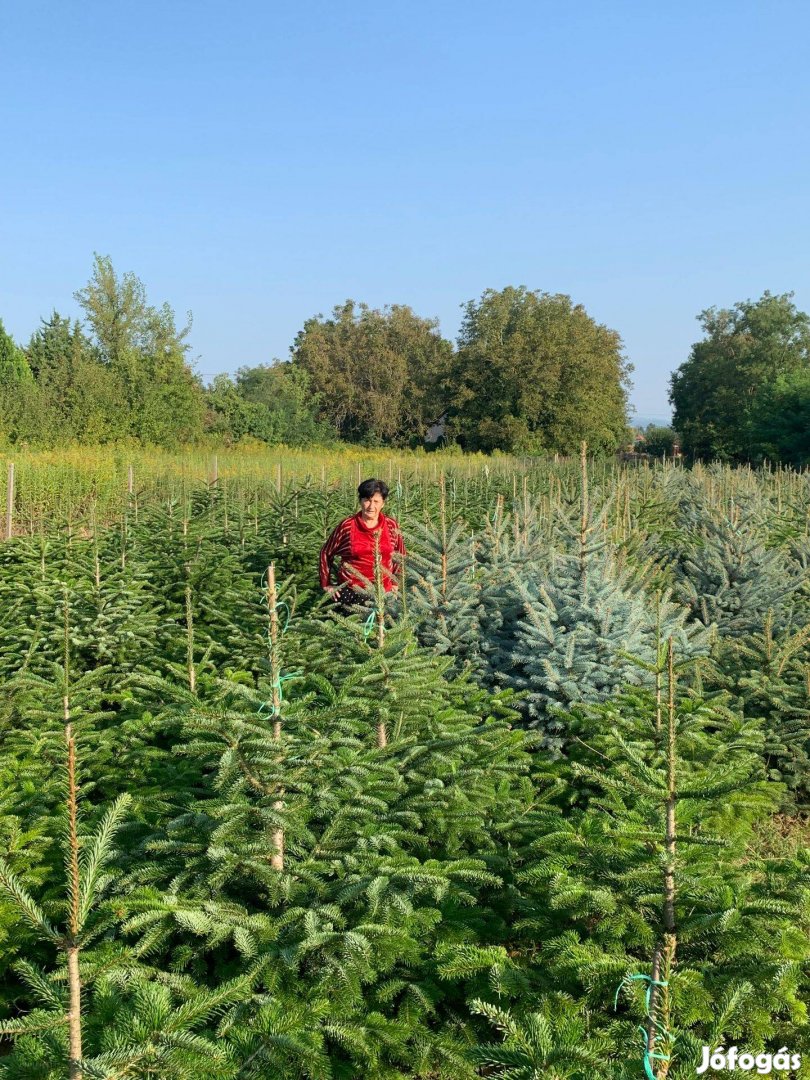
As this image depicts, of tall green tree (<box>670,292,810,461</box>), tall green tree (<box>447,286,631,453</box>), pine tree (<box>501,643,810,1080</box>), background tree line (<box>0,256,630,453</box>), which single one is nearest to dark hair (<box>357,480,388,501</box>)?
pine tree (<box>501,643,810,1080</box>)

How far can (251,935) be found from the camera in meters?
2.89

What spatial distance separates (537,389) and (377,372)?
61.0ft

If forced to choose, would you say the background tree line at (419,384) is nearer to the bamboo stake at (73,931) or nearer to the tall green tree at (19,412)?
the tall green tree at (19,412)

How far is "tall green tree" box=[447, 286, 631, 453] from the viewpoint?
4247 centimetres

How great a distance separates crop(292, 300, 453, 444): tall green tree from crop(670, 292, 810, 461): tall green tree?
17034 mm

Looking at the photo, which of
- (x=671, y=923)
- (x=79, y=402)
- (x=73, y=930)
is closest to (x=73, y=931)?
(x=73, y=930)

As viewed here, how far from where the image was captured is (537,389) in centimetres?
4266

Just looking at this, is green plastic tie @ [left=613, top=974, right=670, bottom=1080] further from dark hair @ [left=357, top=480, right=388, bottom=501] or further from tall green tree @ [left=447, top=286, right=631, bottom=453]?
tall green tree @ [left=447, top=286, right=631, bottom=453]

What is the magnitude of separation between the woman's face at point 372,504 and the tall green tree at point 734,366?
46.9m

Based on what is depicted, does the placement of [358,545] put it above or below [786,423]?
below

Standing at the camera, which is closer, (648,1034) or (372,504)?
(648,1034)

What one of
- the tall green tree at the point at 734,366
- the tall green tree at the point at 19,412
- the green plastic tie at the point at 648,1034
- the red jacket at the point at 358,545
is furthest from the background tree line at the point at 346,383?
the green plastic tie at the point at 648,1034

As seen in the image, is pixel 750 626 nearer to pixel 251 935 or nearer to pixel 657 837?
pixel 657 837

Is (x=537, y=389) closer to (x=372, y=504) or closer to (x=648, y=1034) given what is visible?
(x=372, y=504)
